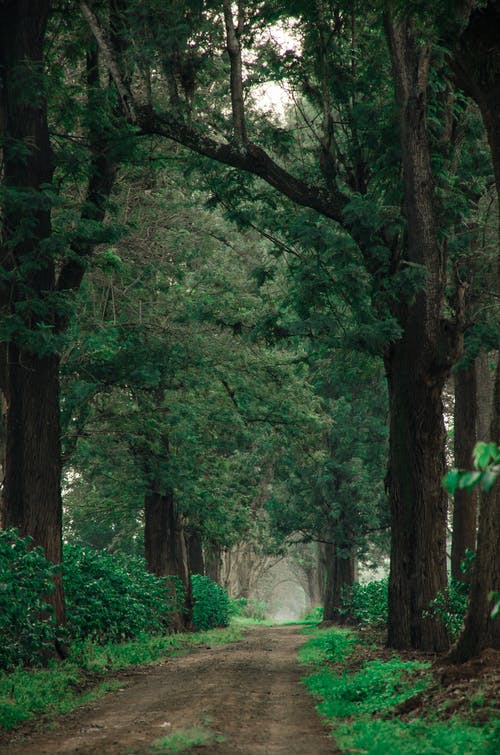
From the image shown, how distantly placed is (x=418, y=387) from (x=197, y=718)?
7326mm

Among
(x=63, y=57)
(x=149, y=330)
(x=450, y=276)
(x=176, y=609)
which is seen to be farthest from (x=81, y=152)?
(x=176, y=609)

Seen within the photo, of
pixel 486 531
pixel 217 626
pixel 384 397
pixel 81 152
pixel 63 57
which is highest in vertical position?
pixel 63 57

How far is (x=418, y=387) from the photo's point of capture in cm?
1371

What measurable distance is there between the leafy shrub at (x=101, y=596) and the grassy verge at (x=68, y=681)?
0.40 meters

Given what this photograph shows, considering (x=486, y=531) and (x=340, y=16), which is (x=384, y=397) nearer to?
(x=340, y=16)

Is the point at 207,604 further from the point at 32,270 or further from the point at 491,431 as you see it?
the point at 491,431

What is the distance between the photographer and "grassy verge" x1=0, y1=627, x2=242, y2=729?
9.08 meters

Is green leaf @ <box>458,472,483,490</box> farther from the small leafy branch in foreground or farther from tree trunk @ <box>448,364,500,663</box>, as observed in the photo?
tree trunk @ <box>448,364,500,663</box>

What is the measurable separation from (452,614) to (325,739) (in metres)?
6.14

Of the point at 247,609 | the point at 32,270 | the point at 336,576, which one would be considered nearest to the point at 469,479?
the point at 32,270

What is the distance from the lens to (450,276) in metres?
18.2

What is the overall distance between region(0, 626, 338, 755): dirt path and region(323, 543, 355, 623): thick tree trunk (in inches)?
779

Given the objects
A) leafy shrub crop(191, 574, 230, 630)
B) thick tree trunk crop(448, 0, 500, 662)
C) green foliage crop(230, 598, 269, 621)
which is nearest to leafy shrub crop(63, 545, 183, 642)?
thick tree trunk crop(448, 0, 500, 662)

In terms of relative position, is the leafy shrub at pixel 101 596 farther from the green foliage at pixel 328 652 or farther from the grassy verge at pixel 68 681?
the green foliage at pixel 328 652
